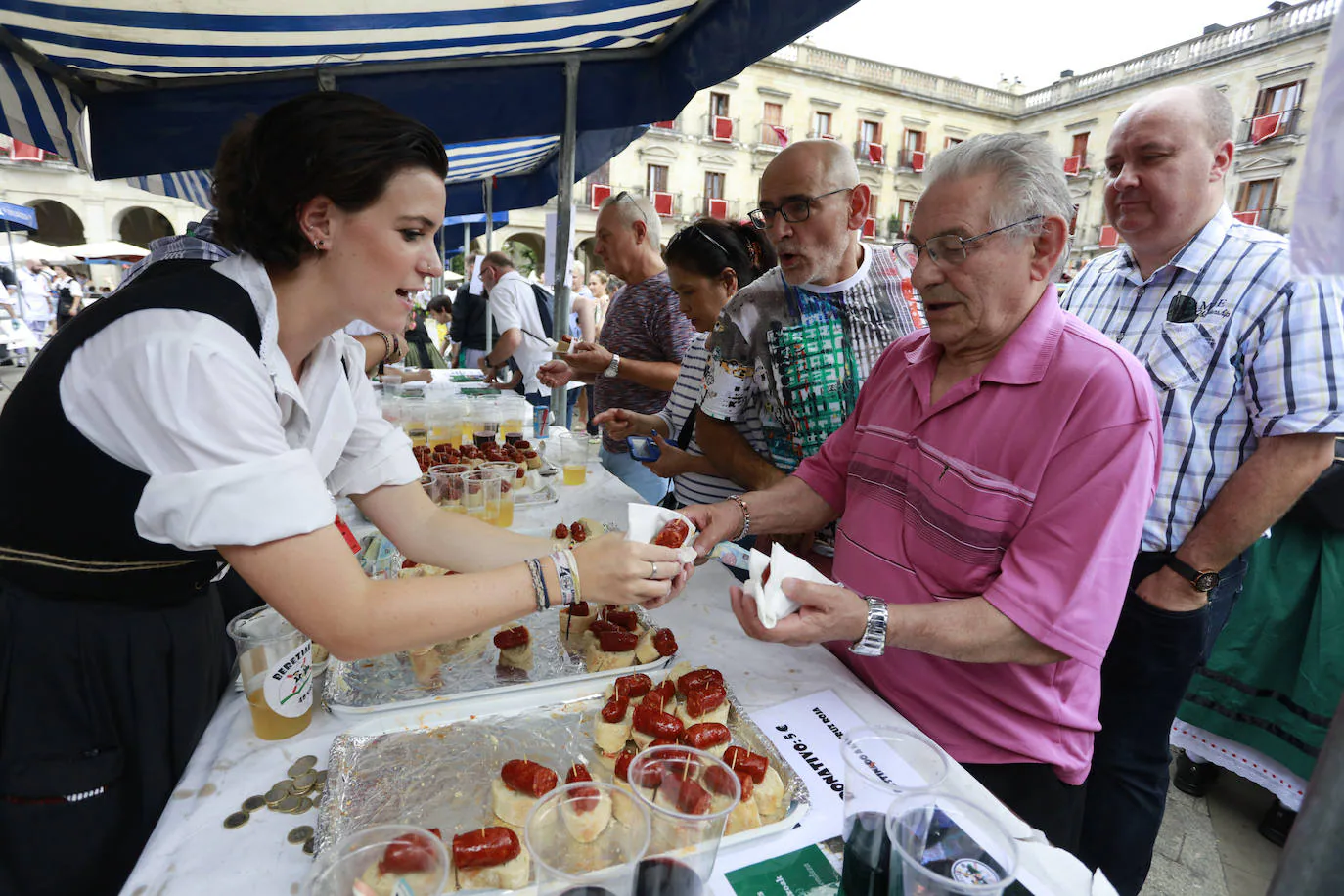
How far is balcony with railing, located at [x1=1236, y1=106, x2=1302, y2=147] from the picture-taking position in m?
23.3

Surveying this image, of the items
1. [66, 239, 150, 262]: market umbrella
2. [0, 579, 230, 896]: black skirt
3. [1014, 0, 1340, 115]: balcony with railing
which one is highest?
[1014, 0, 1340, 115]: balcony with railing

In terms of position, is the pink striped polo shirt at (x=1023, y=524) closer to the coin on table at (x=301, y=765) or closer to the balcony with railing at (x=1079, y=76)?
the coin on table at (x=301, y=765)

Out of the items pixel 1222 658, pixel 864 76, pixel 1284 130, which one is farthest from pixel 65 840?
pixel 864 76

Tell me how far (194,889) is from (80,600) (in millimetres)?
745

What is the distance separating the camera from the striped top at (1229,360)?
214 cm

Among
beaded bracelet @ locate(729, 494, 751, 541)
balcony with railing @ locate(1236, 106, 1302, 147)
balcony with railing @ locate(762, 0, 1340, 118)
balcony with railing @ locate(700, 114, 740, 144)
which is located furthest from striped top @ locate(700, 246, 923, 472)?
balcony with railing @ locate(700, 114, 740, 144)

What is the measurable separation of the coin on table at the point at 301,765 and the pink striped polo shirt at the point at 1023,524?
1.32 m

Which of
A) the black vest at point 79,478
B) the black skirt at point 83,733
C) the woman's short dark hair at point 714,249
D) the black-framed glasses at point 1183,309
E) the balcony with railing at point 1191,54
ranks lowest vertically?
the black skirt at point 83,733

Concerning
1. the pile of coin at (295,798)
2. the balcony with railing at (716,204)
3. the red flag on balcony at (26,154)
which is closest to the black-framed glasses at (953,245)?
the pile of coin at (295,798)

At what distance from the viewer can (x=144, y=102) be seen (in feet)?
11.4

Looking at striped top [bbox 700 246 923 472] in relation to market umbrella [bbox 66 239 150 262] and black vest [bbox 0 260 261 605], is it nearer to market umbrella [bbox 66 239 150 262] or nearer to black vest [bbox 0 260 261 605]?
black vest [bbox 0 260 261 605]

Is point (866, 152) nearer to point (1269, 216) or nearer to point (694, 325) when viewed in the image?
point (1269, 216)

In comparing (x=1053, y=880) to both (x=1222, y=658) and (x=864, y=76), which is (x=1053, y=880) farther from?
(x=864, y=76)

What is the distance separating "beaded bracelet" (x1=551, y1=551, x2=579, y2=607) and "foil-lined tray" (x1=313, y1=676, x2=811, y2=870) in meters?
0.30
